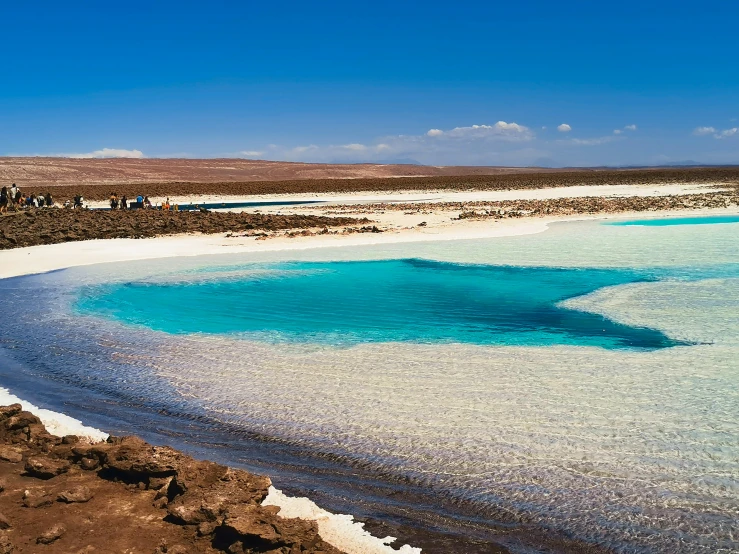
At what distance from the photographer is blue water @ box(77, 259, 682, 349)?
329 inches

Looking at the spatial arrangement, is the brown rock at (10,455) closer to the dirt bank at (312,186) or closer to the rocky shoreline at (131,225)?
the rocky shoreline at (131,225)

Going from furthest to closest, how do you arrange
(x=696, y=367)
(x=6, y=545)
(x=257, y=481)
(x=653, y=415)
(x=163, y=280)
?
(x=163, y=280), (x=696, y=367), (x=653, y=415), (x=257, y=481), (x=6, y=545)

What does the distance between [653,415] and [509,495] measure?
1871 mm

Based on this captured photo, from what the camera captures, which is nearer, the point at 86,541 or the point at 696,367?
the point at 86,541

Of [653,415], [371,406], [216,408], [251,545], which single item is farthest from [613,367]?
[251,545]

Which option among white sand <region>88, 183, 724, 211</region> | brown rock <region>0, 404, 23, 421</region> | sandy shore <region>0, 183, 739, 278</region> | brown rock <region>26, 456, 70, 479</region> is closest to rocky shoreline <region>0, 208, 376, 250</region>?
sandy shore <region>0, 183, 739, 278</region>

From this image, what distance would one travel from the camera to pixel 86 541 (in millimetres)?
3498

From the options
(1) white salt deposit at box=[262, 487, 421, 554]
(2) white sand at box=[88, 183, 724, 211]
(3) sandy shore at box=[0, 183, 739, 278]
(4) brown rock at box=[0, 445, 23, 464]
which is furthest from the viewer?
(2) white sand at box=[88, 183, 724, 211]

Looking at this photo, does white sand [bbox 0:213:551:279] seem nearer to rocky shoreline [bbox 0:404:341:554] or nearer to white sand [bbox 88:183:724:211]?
rocky shoreline [bbox 0:404:341:554]

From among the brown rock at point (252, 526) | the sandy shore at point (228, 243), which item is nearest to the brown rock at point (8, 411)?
the brown rock at point (252, 526)

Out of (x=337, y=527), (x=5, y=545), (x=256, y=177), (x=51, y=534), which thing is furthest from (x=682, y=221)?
(x=256, y=177)

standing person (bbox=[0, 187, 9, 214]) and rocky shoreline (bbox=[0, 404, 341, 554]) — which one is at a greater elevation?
standing person (bbox=[0, 187, 9, 214])

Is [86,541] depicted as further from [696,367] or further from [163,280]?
[163,280]

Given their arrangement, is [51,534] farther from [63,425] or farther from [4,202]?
[4,202]
